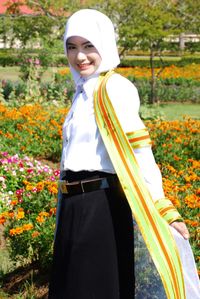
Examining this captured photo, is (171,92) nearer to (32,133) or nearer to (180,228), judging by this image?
(32,133)

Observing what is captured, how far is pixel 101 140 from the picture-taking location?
2588mm

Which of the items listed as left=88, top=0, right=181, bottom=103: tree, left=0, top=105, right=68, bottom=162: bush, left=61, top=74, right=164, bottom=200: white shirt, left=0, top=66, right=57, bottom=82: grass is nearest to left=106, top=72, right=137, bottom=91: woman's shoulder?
left=61, top=74, right=164, bottom=200: white shirt

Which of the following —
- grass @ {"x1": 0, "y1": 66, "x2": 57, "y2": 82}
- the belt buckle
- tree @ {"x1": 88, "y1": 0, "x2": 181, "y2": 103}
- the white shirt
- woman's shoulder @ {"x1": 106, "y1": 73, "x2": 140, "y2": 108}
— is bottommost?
the belt buckle

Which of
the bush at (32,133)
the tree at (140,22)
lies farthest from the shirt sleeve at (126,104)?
the tree at (140,22)

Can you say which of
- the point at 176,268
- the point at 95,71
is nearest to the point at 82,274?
the point at 176,268

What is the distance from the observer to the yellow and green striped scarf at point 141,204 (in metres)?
2.51

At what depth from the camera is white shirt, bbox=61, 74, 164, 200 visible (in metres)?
2.54

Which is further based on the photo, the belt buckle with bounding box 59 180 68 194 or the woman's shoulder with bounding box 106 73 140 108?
the belt buckle with bounding box 59 180 68 194

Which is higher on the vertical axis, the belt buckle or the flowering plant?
the belt buckle

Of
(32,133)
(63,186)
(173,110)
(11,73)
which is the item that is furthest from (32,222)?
(11,73)

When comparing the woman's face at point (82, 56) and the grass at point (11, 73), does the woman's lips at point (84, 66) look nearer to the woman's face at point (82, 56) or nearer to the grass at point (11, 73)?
the woman's face at point (82, 56)

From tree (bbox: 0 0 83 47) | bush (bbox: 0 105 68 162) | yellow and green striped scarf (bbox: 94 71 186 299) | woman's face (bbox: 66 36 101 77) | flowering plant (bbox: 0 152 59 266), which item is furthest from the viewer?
tree (bbox: 0 0 83 47)

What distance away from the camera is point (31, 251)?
392 cm

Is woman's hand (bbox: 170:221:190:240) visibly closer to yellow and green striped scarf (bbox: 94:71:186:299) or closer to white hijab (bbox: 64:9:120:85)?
yellow and green striped scarf (bbox: 94:71:186:299)
